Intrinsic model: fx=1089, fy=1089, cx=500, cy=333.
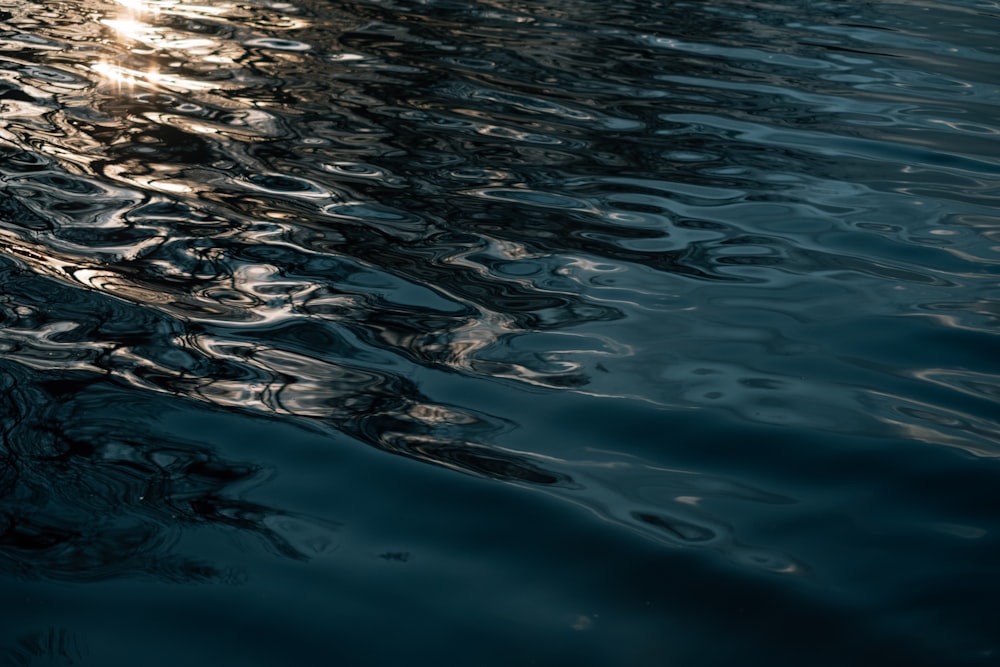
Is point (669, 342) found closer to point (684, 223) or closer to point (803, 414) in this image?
point (803, 414)

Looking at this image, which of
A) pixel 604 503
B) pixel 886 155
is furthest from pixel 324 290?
pixel 886 155

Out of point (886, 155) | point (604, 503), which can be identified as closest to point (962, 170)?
point (886, 155)

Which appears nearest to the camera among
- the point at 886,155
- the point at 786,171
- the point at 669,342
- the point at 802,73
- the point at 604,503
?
the point at 604,503

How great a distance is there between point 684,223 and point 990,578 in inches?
63.9

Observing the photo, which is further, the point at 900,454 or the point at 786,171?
the point at 786,171

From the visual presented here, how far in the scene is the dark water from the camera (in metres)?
1.53

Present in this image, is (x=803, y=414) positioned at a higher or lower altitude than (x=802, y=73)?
lower

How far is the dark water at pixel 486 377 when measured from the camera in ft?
5.02

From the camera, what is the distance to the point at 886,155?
3.88 m

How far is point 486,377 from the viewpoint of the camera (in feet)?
→ 7.11

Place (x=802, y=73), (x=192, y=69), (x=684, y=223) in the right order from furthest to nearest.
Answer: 1. (x=802, y=73)
2. (x=192, y=69)
3. (x=684, y=223)

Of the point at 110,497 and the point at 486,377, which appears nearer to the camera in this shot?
the point at 110,497

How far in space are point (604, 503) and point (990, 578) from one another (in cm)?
60

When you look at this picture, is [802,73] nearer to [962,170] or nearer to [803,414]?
[962,170]
